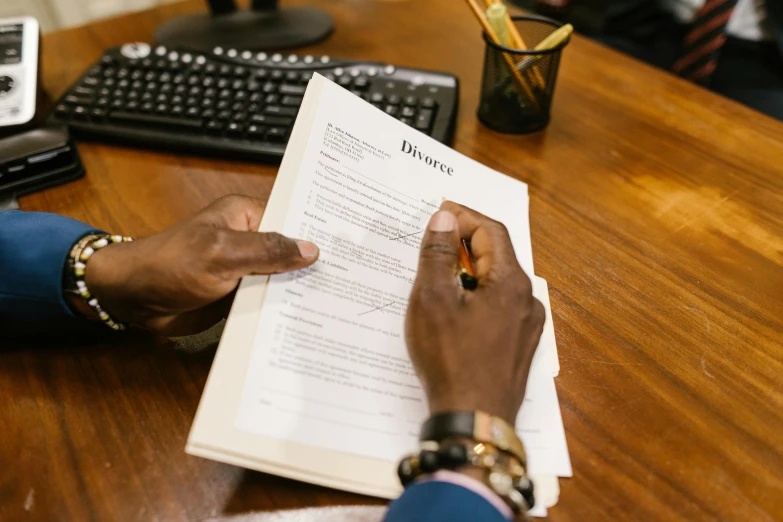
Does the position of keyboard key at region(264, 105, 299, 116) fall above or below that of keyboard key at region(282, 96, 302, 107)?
below

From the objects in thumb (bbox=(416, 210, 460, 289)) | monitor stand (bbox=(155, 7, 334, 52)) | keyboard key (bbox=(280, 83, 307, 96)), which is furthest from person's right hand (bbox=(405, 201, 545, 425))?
monitor stand (bbox=(155, 7, 334, 52))

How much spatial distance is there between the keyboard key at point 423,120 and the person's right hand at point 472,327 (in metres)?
0.22

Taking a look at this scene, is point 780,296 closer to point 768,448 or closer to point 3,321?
point 768,448

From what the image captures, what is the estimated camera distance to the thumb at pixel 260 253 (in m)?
0.39

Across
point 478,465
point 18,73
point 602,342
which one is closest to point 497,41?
point 602,342

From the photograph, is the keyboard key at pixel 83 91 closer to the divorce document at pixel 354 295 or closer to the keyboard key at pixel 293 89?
the keyboard key at pixel 293 89

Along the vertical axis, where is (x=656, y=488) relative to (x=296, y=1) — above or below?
below

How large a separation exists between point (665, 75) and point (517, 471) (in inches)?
26.4

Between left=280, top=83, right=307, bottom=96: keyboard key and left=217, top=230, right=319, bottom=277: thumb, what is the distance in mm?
317

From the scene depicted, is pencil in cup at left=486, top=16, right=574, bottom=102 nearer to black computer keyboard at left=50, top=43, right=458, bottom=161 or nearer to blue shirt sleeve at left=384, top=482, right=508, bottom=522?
black computer keyboard at left=50, top=43, right=458, bottom=161

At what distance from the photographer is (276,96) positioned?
25.7 inches

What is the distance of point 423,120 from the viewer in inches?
24.5

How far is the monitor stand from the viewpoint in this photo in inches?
32.9

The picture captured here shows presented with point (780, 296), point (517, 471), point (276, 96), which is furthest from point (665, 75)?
point (517, 471)
